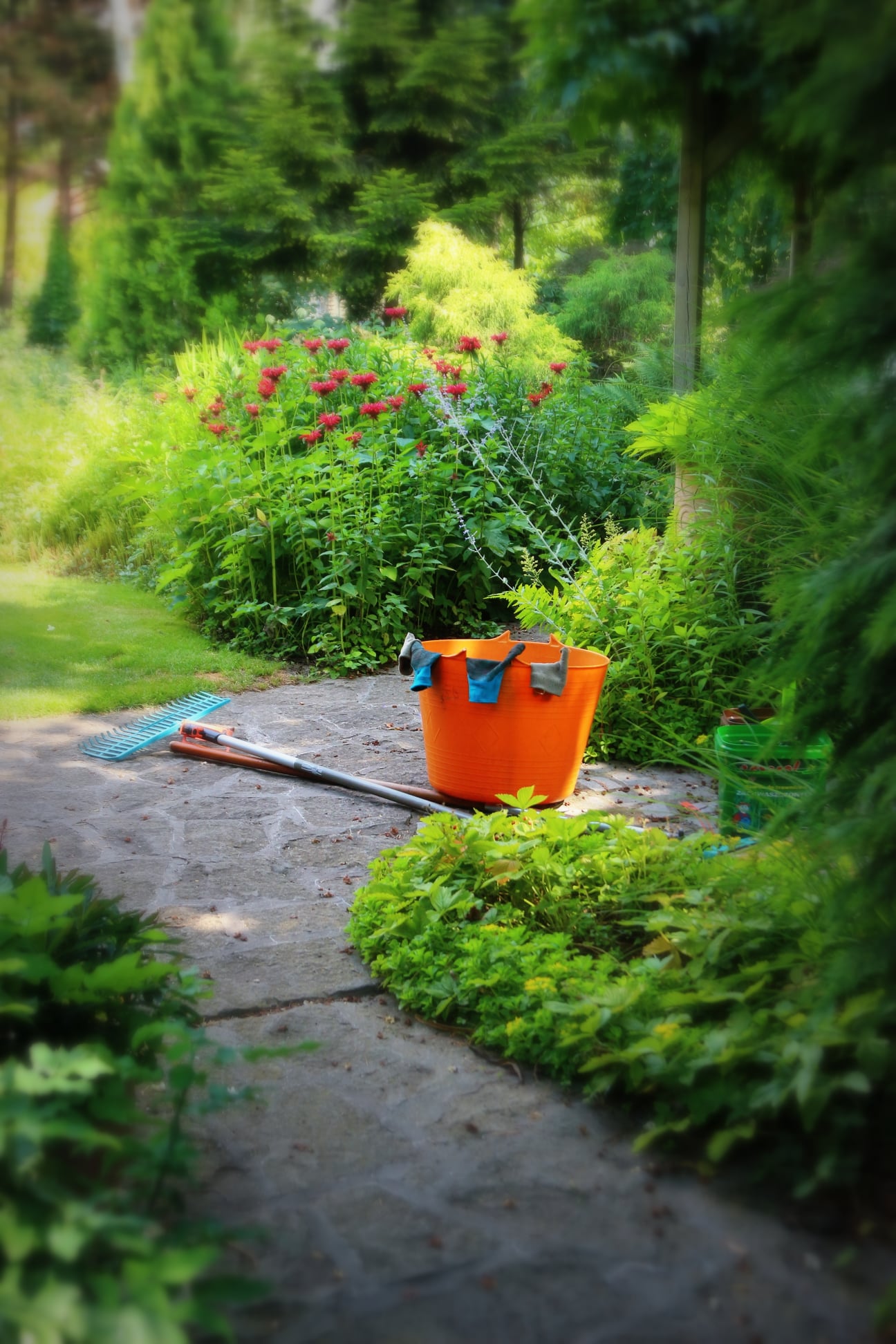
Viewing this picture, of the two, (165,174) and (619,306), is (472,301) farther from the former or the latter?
(165,174)

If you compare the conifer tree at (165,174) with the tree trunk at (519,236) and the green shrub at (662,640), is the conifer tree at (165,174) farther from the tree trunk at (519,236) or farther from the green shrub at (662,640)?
the green shrub at (662,640)

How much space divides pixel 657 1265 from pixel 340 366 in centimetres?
551

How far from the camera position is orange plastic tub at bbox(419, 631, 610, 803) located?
119 inches

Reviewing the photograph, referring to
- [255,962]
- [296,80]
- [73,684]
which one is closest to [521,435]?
[73,684]

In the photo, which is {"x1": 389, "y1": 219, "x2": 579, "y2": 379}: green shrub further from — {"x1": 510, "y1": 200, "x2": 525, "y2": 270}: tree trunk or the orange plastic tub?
the orange plastic tub

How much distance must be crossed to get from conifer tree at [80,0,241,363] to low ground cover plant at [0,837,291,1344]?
1.78 metres

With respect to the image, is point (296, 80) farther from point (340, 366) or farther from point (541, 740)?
point (340, 366)

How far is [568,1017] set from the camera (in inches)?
71.2

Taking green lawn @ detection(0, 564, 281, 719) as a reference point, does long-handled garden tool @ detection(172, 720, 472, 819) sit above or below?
below

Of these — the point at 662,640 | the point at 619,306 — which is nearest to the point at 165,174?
the point at 662,640

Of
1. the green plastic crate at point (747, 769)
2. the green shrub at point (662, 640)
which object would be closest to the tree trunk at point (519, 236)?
the green shrub at point (662, 640)

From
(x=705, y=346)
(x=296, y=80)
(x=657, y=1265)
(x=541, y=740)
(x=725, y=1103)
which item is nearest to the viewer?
(x=657, y=1265)

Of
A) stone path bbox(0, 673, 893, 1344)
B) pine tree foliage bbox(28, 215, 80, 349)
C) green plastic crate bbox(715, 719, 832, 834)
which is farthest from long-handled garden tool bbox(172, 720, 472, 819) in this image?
pine tree foliage bbox(28, 215, 80, 349)

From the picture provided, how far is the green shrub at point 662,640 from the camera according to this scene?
12.0 ft
